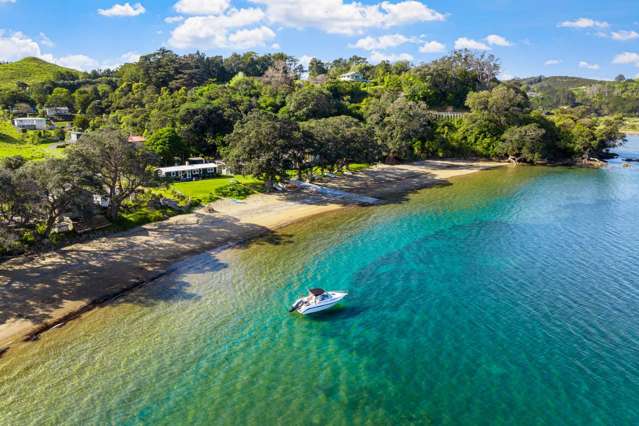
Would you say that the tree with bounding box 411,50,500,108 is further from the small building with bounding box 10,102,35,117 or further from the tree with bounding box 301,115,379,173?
the small building with bounding box 10,102,35,117

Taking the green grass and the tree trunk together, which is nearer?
the green grass

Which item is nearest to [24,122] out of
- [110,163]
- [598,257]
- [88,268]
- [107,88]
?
[107,88]

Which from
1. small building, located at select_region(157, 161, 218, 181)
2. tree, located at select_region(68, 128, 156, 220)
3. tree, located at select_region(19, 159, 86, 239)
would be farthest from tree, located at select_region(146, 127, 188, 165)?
tree, located at select_region(19, 159, 86, 239)

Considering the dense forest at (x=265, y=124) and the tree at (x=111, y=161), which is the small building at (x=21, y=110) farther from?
the tree at (x=111, y=161)

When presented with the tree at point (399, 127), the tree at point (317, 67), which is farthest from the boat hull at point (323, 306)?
the tree at point (317, 67)

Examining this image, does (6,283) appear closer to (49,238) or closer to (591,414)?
(49,238)

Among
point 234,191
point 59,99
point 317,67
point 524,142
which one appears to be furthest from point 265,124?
point 317,67
